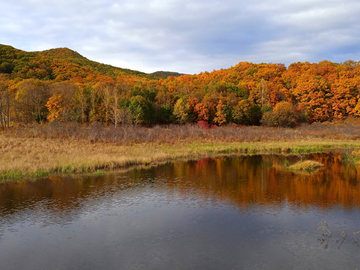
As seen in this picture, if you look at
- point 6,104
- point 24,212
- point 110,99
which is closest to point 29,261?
point 24,212

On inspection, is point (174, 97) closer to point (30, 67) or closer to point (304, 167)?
point (30, 67)

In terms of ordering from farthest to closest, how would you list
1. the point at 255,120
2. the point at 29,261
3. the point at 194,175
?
the point at 255,120 < the point at 194,175 < the point at 29,261

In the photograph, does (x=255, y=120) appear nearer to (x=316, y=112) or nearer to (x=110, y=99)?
(x=316, y=112)

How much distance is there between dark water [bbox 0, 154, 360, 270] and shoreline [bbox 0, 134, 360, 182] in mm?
1692

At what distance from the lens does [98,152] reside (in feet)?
85.6

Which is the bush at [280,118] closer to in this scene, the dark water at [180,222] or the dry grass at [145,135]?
the dry grass at [145,135]

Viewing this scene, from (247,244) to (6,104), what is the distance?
52.2 meters

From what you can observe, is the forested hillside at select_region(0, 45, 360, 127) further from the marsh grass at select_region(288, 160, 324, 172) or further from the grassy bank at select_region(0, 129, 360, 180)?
the marsh grass at select_region(288, 160, 324, 172)

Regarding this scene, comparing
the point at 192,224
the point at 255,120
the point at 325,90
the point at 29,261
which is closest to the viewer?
the point at 29,261

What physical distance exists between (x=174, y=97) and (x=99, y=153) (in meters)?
48.8

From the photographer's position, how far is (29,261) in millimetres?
8766

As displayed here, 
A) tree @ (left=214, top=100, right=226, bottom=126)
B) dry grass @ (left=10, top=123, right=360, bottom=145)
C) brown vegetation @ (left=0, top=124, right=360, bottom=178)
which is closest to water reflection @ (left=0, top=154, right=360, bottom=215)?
brown vegetation @ (left=0, top=124, right=360, bottom=178)

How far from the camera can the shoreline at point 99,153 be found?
2038 cm

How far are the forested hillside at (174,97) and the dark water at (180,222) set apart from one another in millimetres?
34862
